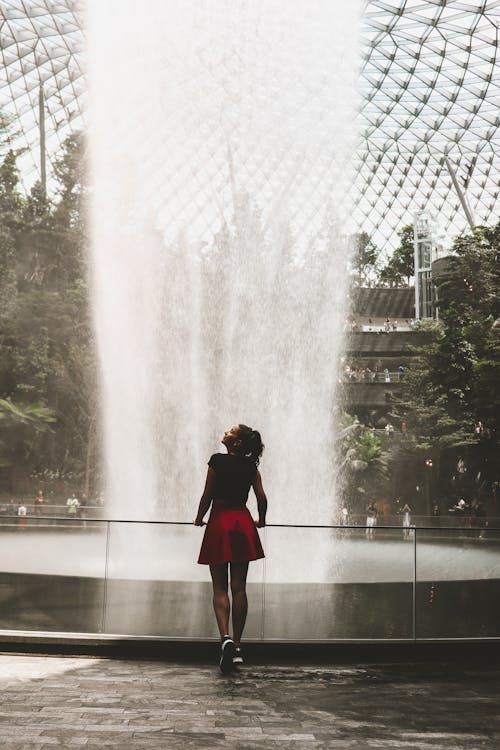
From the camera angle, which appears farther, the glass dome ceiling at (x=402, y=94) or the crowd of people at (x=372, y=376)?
the glass dome ceiling at (x=402, y=94)

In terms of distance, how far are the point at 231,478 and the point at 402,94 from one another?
229 ft

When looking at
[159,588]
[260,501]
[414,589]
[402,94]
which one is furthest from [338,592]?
[402,94]

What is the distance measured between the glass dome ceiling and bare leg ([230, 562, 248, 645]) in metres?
49.6

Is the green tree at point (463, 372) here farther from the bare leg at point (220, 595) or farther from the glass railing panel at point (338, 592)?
the bare leg at point (220, 595)

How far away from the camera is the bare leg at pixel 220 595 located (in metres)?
6.35

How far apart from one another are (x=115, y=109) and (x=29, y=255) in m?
27.6

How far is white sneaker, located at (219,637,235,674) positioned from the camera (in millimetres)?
6160

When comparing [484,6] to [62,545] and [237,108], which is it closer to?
[237,108]

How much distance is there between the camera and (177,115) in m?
29.0

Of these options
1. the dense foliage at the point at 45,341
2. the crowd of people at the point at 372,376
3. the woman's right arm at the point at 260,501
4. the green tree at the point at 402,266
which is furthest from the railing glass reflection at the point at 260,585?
the green tree at the point at 402,266

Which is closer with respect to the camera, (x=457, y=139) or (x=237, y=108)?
(x=237, y=108)

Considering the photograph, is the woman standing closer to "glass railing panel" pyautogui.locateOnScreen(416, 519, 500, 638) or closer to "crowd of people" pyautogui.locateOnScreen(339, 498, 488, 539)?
"glass railing panel" pyautogui.locateOnScreen(416, 519, 500, 638)

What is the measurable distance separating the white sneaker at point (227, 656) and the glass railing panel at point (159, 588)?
830 mm

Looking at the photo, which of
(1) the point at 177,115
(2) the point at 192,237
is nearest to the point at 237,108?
(1) the point at 177,115
